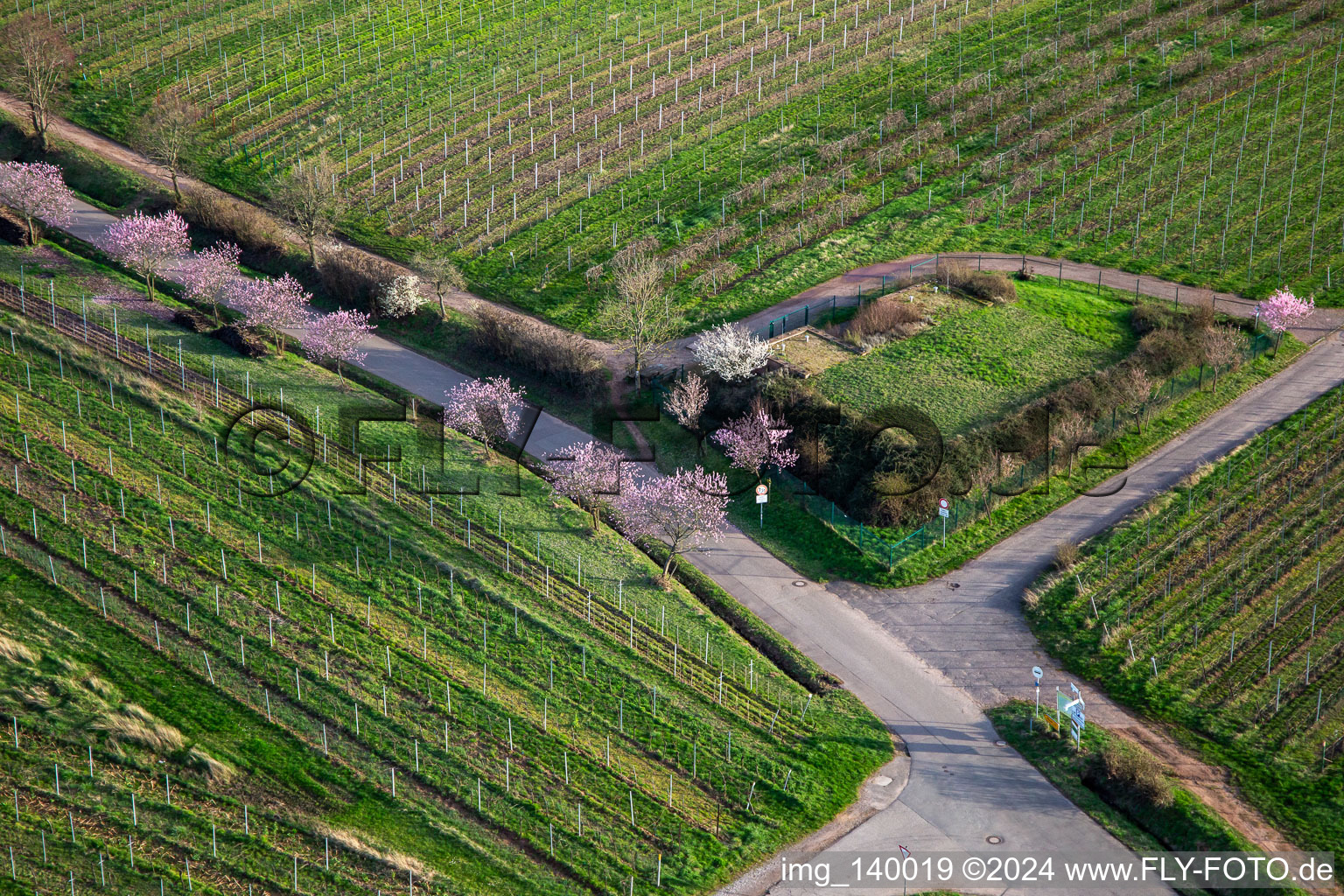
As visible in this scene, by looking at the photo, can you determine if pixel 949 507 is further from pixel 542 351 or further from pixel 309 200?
pixel 309 200

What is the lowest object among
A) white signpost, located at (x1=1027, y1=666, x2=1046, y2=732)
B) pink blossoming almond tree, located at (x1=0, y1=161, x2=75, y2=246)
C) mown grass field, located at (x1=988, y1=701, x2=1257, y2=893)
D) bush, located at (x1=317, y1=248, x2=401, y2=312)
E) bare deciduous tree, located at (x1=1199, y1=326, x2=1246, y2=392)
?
mown grass field, located at (x1=988, y1=701, x2=1257, y2=893)

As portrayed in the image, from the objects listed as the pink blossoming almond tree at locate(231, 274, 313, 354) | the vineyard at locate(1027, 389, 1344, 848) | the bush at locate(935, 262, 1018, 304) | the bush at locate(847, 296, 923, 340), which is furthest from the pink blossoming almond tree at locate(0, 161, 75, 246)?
the vineyard at locate(1027, 389, 1344, 848)

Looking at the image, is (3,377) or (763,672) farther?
(3,377)

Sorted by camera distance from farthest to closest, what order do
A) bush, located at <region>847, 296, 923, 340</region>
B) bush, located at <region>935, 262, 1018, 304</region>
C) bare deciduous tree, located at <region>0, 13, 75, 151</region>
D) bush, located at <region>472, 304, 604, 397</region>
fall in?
bare deciduous tree, located at <region>0, 13, 75, 151</region> → bush, located at <region>935, 262, 1018, 304</region> → bush, located at <region>847, 296, 923, 340</region> → bush, located at <region>472, 304, 604, 397</region>

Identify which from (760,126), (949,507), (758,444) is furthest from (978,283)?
(760,126)

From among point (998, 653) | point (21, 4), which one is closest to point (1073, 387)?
point (998, 653)

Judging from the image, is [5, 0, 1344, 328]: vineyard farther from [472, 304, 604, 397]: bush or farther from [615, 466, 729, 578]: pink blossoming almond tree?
[615, 466, 729, 578]: pink blossoming almond tree

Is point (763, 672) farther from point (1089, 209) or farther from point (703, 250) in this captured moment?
point (1089, 209)
